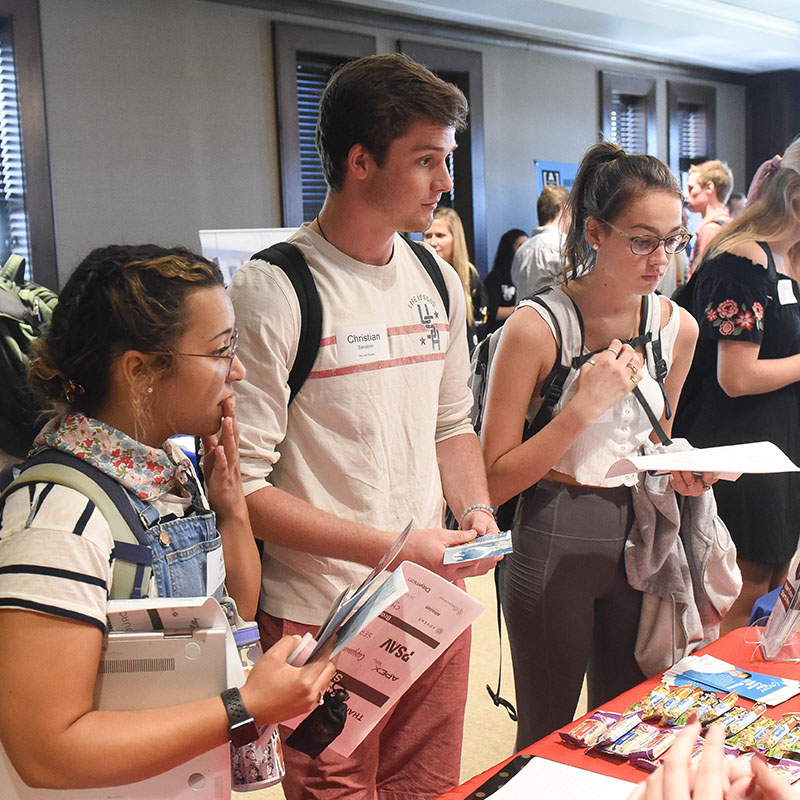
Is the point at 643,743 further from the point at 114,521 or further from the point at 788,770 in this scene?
the point at 114,521

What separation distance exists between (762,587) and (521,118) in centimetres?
591

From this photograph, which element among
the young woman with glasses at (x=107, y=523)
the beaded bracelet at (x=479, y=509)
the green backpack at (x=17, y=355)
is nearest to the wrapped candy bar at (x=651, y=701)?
the beaded bracelet at (x=479, y=509)

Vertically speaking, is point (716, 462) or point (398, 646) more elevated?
point (716, 462)

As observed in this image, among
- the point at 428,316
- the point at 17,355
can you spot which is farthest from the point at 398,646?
the point at 17,355

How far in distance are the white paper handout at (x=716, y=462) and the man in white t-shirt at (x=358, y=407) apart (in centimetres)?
27

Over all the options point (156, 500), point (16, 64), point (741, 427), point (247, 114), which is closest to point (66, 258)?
point (16, 64)

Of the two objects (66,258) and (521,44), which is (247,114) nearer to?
(66,258)

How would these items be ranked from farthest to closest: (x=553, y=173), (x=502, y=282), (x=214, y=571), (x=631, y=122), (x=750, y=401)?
(x=631, y=122), (x=553, y=173), (x=502, y=282), (x=750, y=401), (x=214, y=571)

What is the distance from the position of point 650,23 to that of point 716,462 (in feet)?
22.4

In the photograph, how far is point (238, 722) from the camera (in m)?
1.09

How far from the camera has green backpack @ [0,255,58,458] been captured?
2746 mm

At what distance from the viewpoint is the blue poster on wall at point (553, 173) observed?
783cm

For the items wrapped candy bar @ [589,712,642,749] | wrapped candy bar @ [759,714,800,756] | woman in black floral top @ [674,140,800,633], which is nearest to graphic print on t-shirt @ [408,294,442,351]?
wrapped candy bar @ [589,712,642,749]

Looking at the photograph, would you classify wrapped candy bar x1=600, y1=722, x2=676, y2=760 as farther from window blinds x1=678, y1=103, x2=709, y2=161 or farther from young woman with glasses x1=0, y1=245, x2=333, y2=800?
window blinds x1=678, y1=103, x2=709, y2=161
